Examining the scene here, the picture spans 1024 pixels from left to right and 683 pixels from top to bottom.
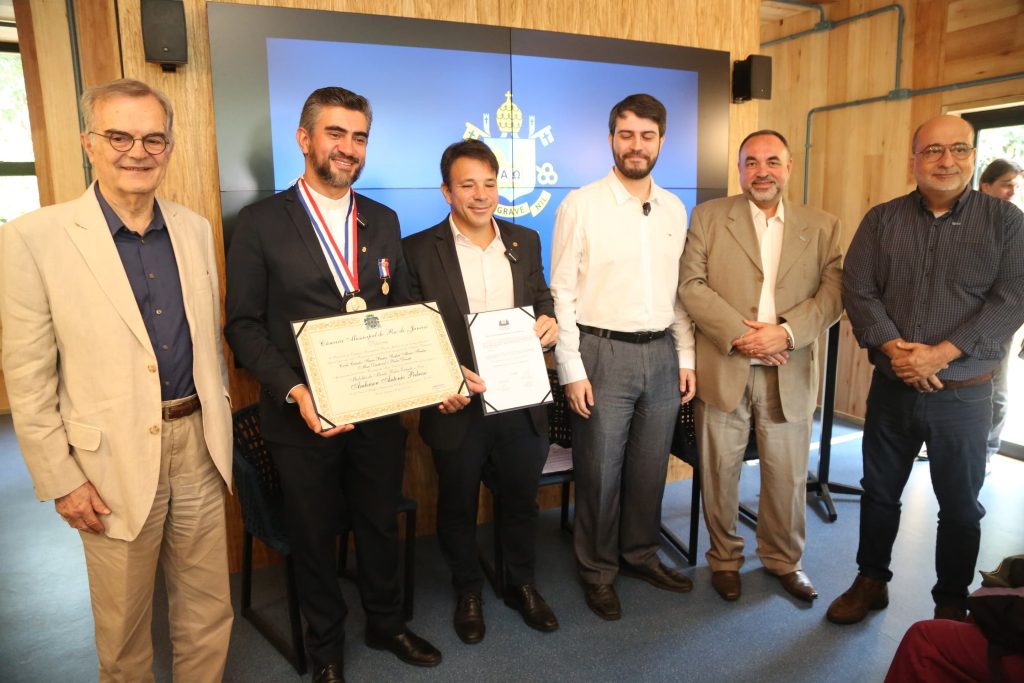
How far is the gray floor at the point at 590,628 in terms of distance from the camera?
247 cm

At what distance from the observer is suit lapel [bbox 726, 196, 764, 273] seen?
2.76 m

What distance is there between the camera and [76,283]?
Answer: 1733 millimetres

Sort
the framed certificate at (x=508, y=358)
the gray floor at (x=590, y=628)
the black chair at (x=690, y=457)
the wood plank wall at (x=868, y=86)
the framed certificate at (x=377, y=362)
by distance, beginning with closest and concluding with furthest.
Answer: the framed certificate at (x=377, y=362), the framed certificate at (x=508, y=358), the gray floor at (x=590, y=628), the black chair at (x=690, y=457), the wood plank wall at (x=868, y=86)

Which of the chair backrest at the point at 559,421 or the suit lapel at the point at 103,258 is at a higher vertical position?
the suit lapel at the point at 103,258

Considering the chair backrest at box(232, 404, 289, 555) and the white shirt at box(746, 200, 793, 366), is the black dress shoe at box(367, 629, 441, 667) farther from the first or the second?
the white shirt at box(746, 200, 793, 366)

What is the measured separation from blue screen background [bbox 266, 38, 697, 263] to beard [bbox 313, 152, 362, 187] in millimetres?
908

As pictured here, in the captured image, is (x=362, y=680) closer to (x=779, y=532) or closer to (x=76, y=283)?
(x=76, y=283)

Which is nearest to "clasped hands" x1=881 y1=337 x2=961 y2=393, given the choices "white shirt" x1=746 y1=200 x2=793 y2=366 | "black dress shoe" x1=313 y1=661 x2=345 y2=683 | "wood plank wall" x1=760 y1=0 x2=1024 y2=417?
"white shirt" x1=746 y1=200 x2=793 y2=366

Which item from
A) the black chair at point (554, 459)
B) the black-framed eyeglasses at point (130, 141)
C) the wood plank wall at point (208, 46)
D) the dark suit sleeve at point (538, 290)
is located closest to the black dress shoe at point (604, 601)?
the black chair at point (554, 459)

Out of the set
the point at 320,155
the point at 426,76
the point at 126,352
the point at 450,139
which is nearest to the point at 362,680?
the point at 126,352

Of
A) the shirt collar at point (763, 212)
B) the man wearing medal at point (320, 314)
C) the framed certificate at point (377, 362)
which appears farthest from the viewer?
the shirt collar at point (763, 212)

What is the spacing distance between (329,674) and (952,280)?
260cm

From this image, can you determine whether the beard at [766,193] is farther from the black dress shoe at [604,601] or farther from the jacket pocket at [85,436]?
the jacket pocket at [85,436]

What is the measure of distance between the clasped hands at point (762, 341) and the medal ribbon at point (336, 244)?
1.49 meters
